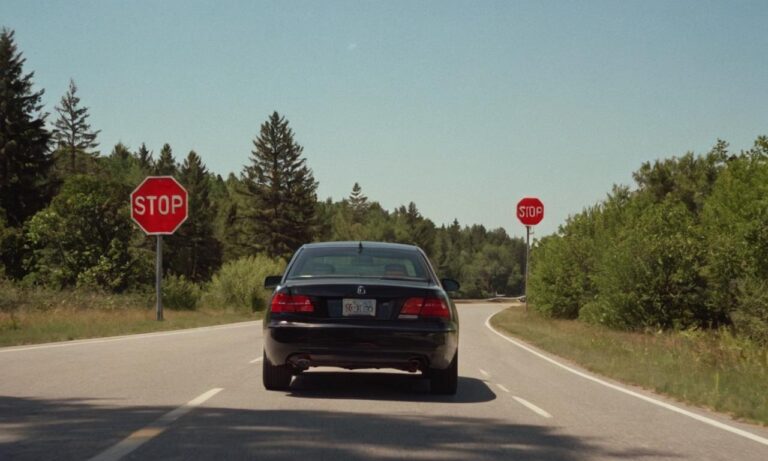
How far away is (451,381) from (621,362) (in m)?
6.49

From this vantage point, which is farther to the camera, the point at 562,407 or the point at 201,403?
the point at 562,407

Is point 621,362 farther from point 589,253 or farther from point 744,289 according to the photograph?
point 589,253

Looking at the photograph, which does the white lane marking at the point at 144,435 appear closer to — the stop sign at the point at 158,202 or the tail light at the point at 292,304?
the tail light at the point at 292,304

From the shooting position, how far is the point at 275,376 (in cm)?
917

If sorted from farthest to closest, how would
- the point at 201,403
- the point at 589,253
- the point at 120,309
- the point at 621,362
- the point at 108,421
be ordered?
the point at 589,253, the point at 120,309, the point at 621,362, the point at 201,403, the point at 108,421

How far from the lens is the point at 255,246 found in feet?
273

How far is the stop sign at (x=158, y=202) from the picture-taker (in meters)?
31.2

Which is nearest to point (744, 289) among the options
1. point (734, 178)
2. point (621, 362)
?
point (734, 178)

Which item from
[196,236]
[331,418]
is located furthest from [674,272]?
[196,236]

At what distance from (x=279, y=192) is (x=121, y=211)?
3456 centimetres

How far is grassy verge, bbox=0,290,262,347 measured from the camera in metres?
18.4

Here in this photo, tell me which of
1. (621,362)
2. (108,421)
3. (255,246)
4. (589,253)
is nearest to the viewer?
(108,421)

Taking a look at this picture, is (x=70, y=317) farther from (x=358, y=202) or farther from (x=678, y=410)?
(x=358, y=202)

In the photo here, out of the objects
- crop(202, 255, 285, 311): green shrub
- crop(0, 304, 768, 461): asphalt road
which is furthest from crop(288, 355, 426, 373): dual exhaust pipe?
crop(202, 255, 285, 311): green shrub
